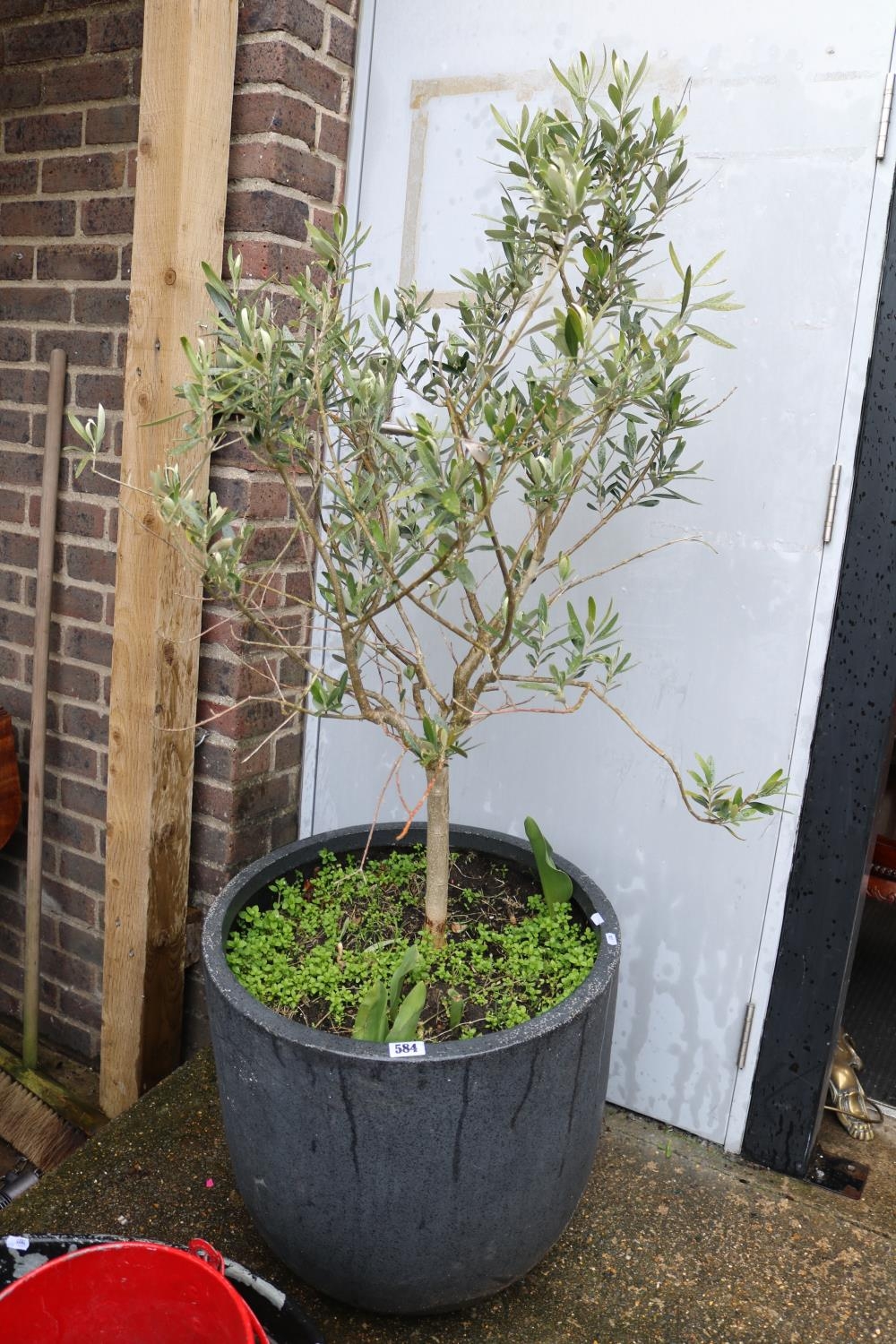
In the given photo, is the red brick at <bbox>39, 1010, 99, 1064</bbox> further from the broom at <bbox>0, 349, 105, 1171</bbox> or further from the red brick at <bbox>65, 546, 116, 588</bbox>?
the red brick at <bbox>65, 546, 116, 588</bbox>

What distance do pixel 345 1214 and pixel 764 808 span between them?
911 mm

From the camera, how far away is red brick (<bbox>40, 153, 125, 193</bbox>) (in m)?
2.34

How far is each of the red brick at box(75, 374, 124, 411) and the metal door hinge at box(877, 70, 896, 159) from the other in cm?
165

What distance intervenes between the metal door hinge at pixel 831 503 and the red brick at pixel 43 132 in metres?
1.88

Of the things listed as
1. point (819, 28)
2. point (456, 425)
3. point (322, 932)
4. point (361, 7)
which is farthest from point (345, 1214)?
point (361, 7)

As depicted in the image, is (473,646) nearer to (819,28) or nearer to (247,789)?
(247,789)

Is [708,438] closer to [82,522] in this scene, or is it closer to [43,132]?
[82,522]

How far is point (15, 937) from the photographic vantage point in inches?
112

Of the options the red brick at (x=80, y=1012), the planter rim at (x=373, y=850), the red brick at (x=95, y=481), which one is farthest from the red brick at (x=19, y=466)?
the red brick at (x=80, y=1012)

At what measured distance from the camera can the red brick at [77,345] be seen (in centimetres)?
240

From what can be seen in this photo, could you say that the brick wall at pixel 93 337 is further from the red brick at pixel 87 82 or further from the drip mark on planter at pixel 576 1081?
the drip mark on planter at pixel 576 1081

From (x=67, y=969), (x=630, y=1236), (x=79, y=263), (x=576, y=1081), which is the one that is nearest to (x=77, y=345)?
(x=79, y=263)

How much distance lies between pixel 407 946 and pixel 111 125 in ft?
6.39

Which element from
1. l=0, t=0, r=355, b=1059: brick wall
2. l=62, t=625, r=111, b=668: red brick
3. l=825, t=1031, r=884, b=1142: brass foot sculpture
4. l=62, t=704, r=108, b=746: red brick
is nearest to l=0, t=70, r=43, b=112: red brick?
l=0, t=0, r=355, b=1059: brick wall
